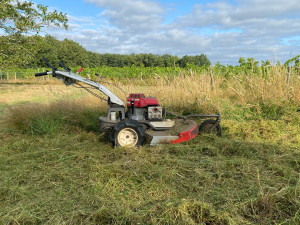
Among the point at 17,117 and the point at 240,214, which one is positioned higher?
the point at 17,117

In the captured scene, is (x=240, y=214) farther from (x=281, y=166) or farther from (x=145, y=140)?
(x=145, y=140)

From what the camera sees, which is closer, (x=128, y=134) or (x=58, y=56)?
(x=128, y=134)

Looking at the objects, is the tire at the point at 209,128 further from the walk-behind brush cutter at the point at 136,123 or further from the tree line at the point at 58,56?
the tree line at the point at 58,56

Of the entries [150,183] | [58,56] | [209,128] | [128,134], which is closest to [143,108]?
[128,134]

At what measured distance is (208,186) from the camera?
2730 mm

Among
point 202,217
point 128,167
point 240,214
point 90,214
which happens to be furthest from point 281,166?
point 90,214

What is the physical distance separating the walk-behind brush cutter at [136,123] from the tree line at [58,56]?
12.2 feet

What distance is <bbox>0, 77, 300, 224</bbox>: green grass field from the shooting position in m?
2.17

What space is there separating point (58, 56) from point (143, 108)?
161 feet

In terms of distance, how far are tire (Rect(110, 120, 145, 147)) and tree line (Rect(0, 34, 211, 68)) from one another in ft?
13.8

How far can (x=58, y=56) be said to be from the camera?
4919cm

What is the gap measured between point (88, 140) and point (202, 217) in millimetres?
2961

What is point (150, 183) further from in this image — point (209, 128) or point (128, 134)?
point (209, 128)

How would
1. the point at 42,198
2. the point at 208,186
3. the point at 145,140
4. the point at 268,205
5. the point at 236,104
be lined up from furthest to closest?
1. the point at 236,104
2. the point at 145,140
3. the point at 208,186
4. the point at 42,198
5. the point at 268,205
